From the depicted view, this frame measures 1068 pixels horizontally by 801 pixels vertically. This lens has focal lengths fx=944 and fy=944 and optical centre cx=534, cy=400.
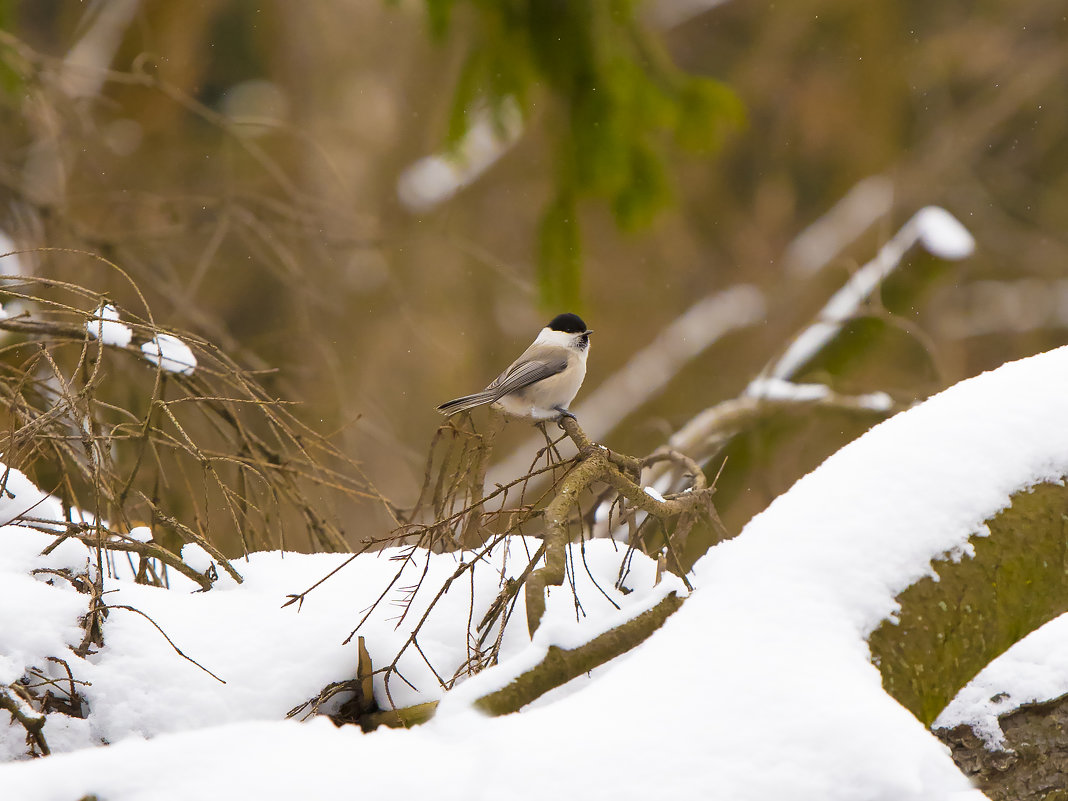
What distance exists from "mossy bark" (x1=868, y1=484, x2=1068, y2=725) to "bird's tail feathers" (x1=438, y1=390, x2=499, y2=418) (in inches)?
52.9

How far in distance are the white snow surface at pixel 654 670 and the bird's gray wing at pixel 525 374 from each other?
988mm

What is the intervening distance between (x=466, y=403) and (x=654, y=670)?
1533mm

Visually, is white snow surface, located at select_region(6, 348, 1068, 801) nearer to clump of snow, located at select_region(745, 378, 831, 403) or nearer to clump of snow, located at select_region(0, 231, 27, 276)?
clump of snow, located at select_region(0, 231, 27, 276)

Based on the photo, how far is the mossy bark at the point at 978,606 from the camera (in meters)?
1.57

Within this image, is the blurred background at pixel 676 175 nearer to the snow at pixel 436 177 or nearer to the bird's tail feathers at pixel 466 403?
the snow at pixel 436 177

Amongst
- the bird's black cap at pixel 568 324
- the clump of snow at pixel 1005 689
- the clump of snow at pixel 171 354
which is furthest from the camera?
the bird's black cap at pixel 568 324

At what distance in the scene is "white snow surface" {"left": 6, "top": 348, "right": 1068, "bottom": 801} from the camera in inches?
49.5

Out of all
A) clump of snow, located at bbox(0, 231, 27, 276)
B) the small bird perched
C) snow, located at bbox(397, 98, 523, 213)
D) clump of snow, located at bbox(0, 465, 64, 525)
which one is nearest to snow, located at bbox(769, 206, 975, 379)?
the small bird perched

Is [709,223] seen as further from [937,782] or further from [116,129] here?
[937,782]

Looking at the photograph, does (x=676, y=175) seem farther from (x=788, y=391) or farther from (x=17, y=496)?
(x=17, y=496)

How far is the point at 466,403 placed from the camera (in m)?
2.87

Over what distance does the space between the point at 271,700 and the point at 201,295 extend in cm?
833

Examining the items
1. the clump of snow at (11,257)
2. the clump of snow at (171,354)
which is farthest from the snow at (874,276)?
the clump of snow at (11,257)

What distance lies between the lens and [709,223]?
13.9 meters
